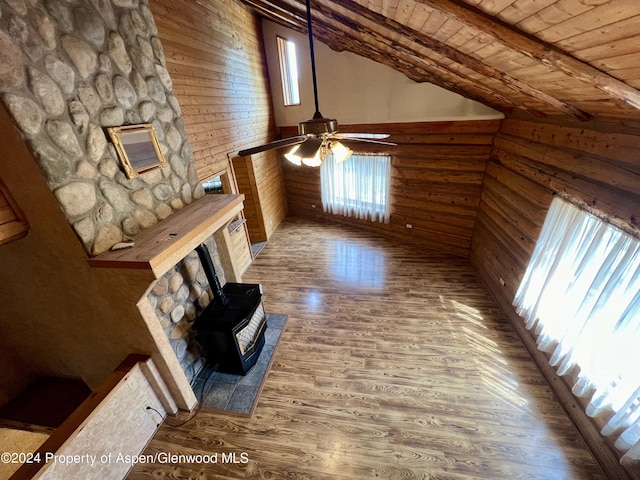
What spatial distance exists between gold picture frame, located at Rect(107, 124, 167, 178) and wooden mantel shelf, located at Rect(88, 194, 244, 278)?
50 cm

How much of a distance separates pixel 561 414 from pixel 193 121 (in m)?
5.49

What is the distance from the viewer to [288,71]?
5.67 m

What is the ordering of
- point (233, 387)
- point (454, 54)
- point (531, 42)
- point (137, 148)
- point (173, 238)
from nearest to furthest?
1. point (531, 42)
2. point (173, 238)
3. point (137, 148)
4. point (454, 54)
5. point (233, 387)

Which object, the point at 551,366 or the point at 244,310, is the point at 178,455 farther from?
the point at 551,366

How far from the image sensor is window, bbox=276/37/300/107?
17.8 feet

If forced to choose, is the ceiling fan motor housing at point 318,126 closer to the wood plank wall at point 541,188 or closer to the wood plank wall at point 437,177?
the wood plank wall at point 541,188

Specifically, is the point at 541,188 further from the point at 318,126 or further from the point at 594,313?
the point at 318,126

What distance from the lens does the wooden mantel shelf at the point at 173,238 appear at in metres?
1.78

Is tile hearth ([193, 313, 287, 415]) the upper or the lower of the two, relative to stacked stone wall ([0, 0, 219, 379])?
lower

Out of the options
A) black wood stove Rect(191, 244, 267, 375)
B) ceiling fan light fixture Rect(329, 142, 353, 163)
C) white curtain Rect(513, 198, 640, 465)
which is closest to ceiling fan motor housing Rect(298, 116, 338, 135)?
ceiling fan light fixture Rect(329, 142, 353, 163)

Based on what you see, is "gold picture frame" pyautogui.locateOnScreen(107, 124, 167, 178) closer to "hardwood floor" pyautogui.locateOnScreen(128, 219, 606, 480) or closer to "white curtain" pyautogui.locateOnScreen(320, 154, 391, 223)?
"hardwood floor" pyautogui.locateOnScreen(128, 219, 606, 480)

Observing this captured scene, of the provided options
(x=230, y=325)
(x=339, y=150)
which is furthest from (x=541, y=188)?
(x=230, y=325)

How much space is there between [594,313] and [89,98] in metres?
4.48

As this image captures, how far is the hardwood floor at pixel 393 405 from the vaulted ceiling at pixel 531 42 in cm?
270
